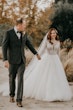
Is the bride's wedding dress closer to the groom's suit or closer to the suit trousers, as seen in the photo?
the suit trousers

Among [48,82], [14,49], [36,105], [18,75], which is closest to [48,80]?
[48,82]

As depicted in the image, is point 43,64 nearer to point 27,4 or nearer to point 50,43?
point 50,43

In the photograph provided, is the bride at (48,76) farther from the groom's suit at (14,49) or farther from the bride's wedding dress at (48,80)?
the groom's suit at (14,49)

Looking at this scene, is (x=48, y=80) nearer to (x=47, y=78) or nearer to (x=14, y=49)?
(x=47, y=78)

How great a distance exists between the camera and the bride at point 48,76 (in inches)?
413

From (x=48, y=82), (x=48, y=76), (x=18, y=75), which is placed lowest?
(x=48, y=82)

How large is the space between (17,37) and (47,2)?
80.9 feet

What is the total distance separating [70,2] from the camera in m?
33.2

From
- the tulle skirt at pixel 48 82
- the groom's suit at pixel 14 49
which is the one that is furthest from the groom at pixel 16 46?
the tulle skirt at pixel 48 82

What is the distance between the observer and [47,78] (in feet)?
35.1

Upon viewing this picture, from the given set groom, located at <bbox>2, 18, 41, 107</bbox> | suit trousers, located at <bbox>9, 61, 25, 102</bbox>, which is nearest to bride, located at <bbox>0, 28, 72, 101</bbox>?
suit trousers, located at <bbox>9, 61, 25, 102</bbox>

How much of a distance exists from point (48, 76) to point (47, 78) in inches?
2.4

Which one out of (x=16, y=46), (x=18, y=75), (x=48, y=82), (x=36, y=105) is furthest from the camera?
(x=48, y=82)

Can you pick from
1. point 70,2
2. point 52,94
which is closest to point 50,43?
point 52,94
